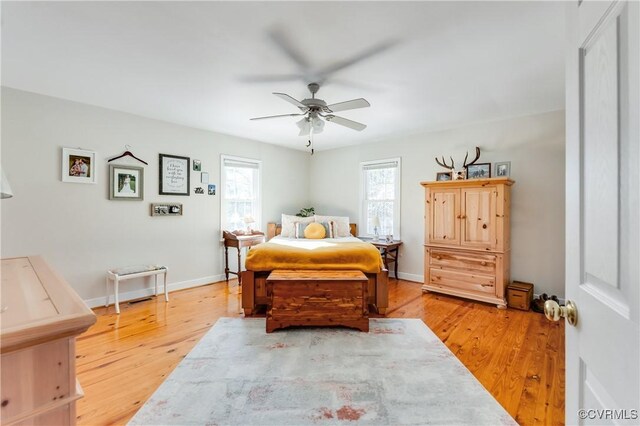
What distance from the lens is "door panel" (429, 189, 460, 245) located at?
3.67 metres

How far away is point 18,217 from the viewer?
2840 mm

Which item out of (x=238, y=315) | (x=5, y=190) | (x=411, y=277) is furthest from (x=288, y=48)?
(x=411, y=277)

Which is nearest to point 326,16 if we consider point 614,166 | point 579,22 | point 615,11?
point 579,22

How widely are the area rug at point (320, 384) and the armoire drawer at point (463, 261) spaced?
1.34 meters

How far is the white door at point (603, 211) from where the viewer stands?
54 cm

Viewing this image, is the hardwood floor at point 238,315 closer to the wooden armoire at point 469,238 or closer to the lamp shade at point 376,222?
the wooden armoire at point 469,238

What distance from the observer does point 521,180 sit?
3617 millimetres

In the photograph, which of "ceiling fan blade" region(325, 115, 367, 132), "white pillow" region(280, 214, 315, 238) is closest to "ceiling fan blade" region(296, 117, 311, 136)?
"ceiling fan blade" region(325, 115, 367, 132)

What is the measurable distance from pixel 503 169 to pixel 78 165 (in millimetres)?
5245

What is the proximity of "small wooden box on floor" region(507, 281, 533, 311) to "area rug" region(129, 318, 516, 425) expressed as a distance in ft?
4.67

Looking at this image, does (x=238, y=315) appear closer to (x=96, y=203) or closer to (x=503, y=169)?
(x=96, y=203)

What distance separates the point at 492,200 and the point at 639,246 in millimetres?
3270

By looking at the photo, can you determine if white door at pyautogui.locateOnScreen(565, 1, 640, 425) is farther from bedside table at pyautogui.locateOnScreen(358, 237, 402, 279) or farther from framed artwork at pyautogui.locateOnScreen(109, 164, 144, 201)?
framed artwork at pyautogui.locateOnScreen(109, 164, 144, 201)

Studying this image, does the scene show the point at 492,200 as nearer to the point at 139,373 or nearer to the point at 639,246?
the point at 639,246
